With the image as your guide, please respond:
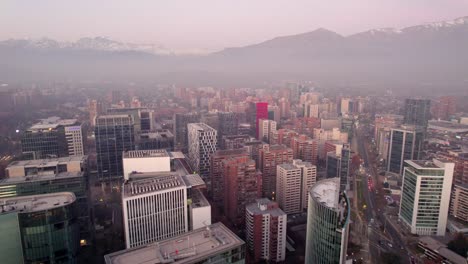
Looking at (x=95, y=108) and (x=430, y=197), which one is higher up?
(x=95, y=108)

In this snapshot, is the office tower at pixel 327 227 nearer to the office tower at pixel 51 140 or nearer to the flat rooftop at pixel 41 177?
the flat rooftop at pixel 41 177

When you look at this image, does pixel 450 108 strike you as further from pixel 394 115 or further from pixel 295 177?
pixel 295 177

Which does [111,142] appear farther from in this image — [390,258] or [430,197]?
[430,197]

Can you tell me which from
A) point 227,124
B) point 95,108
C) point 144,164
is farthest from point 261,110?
point 144,164

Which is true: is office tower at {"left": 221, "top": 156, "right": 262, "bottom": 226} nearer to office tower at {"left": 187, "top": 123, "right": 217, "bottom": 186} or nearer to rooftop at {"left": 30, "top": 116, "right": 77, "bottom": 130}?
office tower at {"left": 187, "top": 123, "right": 217, "bottom": 186}

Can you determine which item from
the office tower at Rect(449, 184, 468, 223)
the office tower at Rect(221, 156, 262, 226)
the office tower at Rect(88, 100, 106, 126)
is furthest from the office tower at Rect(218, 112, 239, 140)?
the office tower at Rect(449, 184, 468, 223)

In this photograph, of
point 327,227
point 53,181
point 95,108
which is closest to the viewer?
point 327,227
